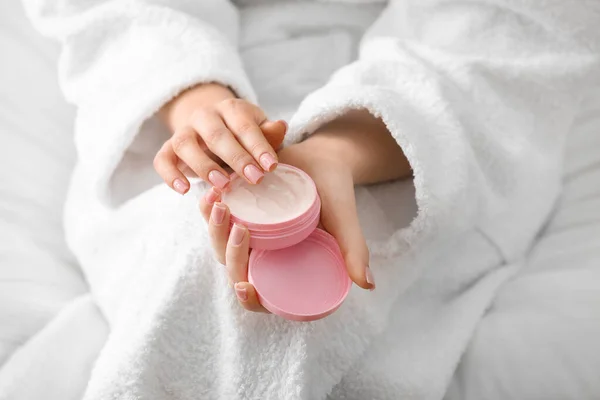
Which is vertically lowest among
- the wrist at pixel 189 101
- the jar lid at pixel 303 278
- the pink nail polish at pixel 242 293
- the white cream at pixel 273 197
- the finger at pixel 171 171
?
the jar lid at pixel 303 278

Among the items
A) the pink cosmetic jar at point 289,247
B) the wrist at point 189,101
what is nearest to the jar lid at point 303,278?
the pink cosmetic jar at point 289,247

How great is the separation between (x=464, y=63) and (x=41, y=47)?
2.03 feet

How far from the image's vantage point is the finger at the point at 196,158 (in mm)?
484

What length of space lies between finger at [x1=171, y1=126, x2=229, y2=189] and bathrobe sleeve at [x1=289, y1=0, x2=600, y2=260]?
0.11 metres

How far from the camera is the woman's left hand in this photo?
0.45 m

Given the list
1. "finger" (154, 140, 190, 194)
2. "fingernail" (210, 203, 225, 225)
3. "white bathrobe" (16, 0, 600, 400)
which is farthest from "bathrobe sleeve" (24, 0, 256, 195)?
"fingernail" (210, 203, 225, 225)

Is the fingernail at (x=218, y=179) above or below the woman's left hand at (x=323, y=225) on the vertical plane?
above

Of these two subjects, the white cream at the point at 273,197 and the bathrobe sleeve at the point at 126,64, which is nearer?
the white cream at the point at 273,197

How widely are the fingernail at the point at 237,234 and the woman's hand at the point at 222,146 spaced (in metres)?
0.05

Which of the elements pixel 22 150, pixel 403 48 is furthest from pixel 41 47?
pixel 403 48

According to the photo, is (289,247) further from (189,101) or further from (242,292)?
(189,101)

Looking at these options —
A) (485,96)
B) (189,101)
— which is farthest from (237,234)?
(485,96)

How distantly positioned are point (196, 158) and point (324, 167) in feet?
0.36

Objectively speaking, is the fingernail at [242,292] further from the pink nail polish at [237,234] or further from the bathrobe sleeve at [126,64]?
the bathrobe sleeve at [126,64]
